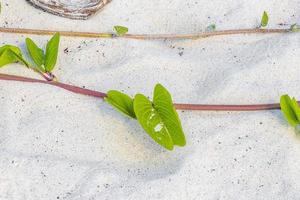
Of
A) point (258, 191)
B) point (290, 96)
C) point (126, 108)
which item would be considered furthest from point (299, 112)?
point (126, 108)

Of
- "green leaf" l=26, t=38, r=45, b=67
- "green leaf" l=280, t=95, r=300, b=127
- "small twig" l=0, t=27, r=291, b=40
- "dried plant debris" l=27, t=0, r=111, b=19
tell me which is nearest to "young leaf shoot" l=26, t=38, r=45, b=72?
"green leaf" l=26, t=38, r=45, b=67

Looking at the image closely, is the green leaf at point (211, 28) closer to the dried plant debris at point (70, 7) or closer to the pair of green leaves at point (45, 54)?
the dried plant debris at point (70, 7)

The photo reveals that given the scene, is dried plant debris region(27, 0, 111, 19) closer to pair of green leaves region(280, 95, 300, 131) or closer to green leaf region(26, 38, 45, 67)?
green leaf region(26, 38, 45, 67)

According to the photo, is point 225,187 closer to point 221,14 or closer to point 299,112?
point 299,112

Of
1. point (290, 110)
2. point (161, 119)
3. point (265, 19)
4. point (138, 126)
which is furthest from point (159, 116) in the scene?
point (265, 19)

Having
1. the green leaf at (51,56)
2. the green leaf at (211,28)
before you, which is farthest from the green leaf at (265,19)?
the green leaf at (51,56)

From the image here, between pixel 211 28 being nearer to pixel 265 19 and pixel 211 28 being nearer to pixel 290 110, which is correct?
pixel 265 19
